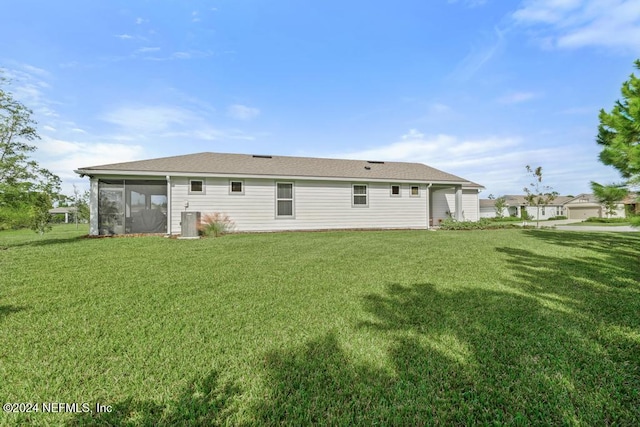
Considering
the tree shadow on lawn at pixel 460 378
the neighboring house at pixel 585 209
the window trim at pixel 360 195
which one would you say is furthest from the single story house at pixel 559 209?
the tree shadow on lawn at pixel 460 378

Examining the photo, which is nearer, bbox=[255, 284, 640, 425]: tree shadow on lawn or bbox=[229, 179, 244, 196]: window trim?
bbox=[255, 284, 640, 425]: tree shadow on lawn

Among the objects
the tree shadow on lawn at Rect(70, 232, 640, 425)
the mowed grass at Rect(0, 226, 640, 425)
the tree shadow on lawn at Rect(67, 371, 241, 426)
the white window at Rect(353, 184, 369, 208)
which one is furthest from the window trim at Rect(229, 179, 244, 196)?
the tree shadow on lawn at Rect(67, 371, 241, 426)

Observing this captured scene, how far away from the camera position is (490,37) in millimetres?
9969

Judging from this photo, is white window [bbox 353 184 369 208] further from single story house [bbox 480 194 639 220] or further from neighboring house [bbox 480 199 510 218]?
neighboring house [bbox 480 199 510 218]

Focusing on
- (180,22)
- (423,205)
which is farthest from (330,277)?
(423,205)

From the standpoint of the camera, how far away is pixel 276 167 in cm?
1416

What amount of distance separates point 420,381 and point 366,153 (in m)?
20.4

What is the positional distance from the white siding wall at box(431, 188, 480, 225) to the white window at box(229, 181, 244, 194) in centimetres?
1207

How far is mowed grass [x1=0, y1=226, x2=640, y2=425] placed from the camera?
1.75 meters

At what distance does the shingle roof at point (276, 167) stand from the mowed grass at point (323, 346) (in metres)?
7.65

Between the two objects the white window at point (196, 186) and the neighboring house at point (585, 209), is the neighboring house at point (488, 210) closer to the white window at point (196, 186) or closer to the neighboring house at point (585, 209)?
the neighboring house at point (585, 209)

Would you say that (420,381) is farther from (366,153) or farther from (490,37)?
(366,153)

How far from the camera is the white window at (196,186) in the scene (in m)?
12.3

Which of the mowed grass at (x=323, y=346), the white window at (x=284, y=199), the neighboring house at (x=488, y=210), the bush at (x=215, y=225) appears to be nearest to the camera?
the mowed grass at (x=323, y=346)
